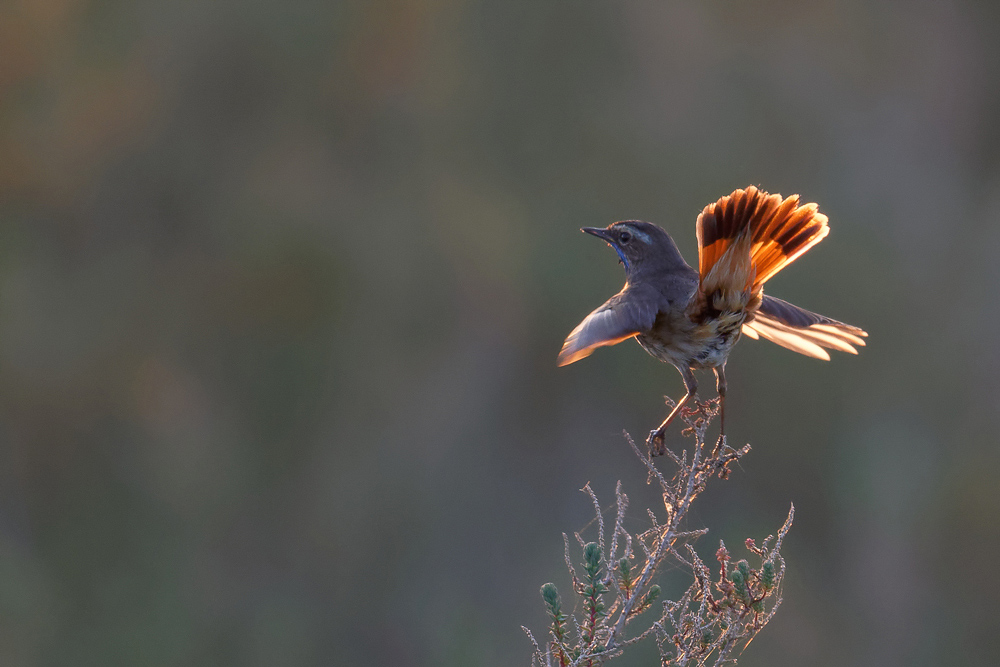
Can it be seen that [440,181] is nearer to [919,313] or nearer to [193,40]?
[193,40]

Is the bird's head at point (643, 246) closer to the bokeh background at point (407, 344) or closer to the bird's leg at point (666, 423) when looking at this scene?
the bird's leg at point (666, 423)

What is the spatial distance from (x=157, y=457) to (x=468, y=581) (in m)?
3.64

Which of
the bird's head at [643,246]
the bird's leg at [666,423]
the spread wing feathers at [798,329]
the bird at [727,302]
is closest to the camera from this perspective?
the bird at [727,302]

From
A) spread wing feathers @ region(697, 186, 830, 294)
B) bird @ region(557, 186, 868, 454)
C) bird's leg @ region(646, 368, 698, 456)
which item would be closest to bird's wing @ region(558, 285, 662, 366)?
bird @ region(557, 186, 868, 454)

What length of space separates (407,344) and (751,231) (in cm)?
686

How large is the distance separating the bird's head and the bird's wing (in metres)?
0.48

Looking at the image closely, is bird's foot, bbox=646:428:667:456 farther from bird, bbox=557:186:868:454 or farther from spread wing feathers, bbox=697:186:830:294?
spread wing feathers, bbox=697:186:830:294

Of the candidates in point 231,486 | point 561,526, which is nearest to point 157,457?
point 231,486

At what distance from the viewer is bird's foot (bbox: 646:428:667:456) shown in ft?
12.7

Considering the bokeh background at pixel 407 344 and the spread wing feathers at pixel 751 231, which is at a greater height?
the bokeh background at pixel 407 344

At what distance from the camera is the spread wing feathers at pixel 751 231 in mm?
3746

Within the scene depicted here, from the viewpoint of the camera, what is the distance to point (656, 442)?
4.12m

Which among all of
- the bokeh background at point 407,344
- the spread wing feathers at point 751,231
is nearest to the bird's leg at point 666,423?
the spread wing feathers at point 751,231

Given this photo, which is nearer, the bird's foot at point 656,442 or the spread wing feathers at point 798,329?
the bird's foot at point 656,442
